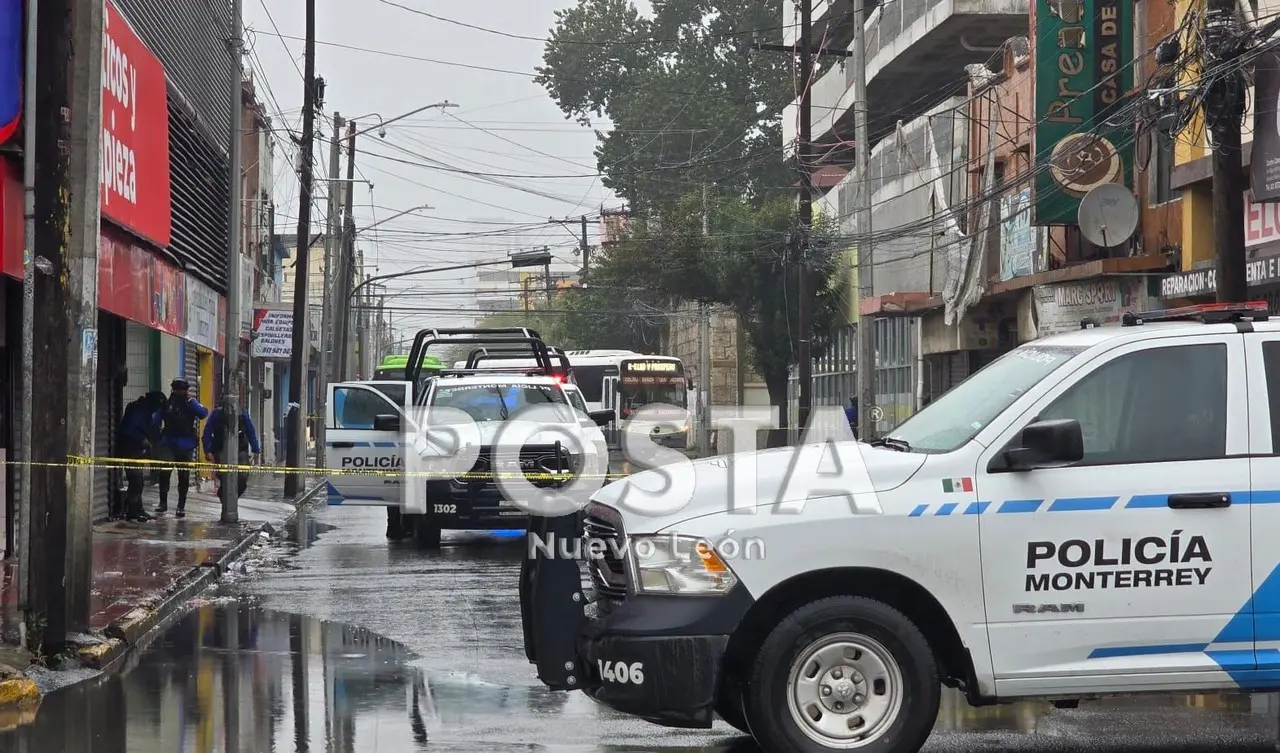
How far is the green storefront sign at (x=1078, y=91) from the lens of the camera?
25703mm

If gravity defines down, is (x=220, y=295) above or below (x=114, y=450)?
above

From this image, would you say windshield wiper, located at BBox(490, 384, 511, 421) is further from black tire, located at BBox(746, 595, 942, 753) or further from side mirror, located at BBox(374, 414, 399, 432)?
black tire, located at BBox(746, 595, 942, 753)

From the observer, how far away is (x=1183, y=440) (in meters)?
6.79

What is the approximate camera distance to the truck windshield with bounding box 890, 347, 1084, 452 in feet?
22.8

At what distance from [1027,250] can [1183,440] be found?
2444 centimetres

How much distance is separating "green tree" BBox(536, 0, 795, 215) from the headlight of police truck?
60.2 metres

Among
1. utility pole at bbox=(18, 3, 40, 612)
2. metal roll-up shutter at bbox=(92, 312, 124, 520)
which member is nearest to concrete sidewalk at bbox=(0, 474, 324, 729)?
utility pole at bbox=(18, 3, 40, 612)

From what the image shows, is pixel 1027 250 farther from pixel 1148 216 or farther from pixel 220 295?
pixel 220 295

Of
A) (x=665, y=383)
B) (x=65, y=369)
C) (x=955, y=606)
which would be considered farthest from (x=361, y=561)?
(x=665, y=383)

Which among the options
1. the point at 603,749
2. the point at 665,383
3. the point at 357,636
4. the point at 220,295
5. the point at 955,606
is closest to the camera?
the point at 955,606

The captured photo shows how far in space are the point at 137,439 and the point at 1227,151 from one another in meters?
14.3

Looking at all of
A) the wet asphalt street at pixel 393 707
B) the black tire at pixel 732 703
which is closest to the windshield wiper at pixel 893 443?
the black tire at pixel 732 703

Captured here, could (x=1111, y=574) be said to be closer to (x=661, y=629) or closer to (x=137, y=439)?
(x=661, y=629)

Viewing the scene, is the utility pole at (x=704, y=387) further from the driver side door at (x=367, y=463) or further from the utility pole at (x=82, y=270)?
the utility pole at (x=82, y=270)
